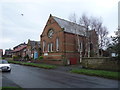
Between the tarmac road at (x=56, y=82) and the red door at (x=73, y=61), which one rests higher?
the red door at (x=73, y=61)

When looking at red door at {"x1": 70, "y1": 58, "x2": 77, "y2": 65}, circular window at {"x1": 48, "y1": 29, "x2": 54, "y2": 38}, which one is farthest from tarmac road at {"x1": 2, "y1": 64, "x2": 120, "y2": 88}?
circular window at {"x1": 48, "y1": 29, "x2": 54, "y2": 38}

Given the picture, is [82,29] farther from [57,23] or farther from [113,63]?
[113,63]

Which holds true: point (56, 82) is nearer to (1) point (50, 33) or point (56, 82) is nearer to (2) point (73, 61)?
(2) point (73, 61)

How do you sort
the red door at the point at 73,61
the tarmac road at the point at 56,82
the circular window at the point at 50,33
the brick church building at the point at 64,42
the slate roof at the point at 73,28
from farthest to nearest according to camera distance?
1. the circular window at the point at 50,33
2. the slate roof at the point at 73,28
3. the red door at the point at 73,61
4. the brick church building at the point at 64,42
5. the tarmac road at the point at 56,82

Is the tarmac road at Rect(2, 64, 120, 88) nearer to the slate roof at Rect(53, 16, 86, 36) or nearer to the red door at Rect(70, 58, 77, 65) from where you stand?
the red door at Rect(70, 58, 77, 65)

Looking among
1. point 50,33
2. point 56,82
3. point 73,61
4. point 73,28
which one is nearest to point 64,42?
point 73,61

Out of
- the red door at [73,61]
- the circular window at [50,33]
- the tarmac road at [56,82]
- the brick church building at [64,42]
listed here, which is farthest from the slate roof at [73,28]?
the tarmac road at [56,82]

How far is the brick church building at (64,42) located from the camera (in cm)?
3216

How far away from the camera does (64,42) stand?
32.1 meters

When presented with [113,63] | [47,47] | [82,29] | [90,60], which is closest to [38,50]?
[47,47]

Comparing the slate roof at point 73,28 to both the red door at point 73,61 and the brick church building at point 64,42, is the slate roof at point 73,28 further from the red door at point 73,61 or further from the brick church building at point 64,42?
the red door at point 73,61

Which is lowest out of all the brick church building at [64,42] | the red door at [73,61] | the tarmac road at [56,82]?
the tarmac road at [56,82]

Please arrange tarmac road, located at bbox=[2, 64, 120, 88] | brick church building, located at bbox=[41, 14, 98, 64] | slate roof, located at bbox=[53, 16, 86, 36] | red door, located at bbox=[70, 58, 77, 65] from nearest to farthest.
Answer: tarmac road, located at bbox=[2, 64, 120, 88]
brick church building, located at bbox=[41, 14, 98, 64]
red door, located at bbox=[70, 58, 77, 65]
slate roof, located at bbox=[53, 16, 86, 36]

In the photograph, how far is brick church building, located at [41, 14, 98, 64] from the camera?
32156 millimetres
